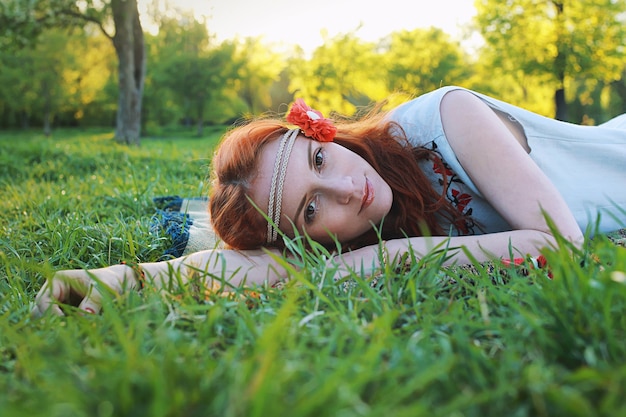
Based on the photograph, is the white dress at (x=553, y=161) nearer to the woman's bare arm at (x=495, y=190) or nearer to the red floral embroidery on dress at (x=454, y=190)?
the red floral embroidery on dress at (x=454, y=190)

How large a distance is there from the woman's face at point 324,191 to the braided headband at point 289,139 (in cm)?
2

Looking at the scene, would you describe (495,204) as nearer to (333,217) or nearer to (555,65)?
(333,217)

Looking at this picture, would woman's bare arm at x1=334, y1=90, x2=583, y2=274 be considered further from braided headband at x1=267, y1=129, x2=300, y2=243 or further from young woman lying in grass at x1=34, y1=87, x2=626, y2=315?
braided headband at x1=267, y1=129, x2=300, y2=243

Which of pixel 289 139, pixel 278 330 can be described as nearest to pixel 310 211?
pixel 289 139

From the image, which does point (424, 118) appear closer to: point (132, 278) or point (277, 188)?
point (277, 188)

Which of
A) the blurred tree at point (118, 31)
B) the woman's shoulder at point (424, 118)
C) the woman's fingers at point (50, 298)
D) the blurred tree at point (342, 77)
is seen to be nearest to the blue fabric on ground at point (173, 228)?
the woman's fingers at point (50, 298)

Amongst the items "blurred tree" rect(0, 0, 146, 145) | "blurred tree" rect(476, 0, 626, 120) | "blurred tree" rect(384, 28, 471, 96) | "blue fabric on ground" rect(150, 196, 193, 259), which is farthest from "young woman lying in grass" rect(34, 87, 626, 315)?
"blurred tree" rect(384, 28, 471, 96)

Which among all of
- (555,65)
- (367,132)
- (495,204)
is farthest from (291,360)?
(555,65)

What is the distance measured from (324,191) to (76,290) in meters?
1.03

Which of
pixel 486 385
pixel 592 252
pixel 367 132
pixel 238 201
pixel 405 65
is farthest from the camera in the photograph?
pixel 405 65

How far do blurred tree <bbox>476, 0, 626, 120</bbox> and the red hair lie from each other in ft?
65.7

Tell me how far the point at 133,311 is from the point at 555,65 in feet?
72.6

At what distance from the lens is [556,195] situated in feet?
7.13

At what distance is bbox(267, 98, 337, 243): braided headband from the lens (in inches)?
87.3
